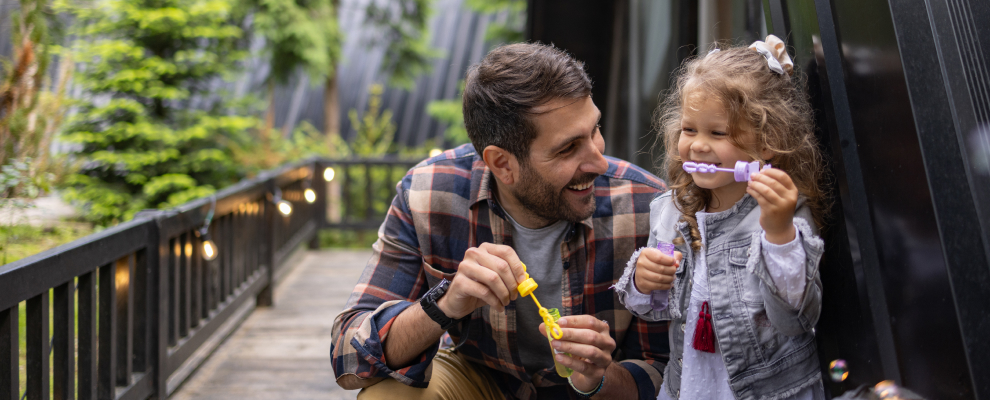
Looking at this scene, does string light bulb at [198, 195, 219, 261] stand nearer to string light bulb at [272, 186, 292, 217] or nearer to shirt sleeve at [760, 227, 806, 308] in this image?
string light bulb at [272, 186, 292, 217]

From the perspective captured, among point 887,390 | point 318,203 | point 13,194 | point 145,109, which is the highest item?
point 145,109

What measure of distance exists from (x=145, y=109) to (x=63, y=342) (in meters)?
4.53

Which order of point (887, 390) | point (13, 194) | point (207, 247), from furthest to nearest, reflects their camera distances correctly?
point (207, 247) < point (13, 194) < point (887, 390)

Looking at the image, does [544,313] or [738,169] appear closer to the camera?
[738,169]

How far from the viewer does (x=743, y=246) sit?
4.38 feet

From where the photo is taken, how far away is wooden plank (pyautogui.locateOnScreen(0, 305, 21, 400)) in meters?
1.64

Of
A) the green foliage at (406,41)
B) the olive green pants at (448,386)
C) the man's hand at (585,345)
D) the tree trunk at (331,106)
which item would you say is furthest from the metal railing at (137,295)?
the green foliage at (406,41)

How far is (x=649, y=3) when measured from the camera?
3336mm

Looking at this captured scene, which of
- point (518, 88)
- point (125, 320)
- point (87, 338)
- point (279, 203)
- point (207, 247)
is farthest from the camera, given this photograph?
point (279, 203)

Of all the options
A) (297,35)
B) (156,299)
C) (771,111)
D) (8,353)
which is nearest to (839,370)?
(771,111)

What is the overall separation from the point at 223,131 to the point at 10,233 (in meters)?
3.78

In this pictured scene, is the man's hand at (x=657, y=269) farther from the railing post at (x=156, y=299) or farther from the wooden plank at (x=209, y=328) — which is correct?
the wooden plank at (x=209, y=328)

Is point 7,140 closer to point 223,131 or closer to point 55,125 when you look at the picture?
point 55,125

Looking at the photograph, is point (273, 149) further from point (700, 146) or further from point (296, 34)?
point (700, 146)
